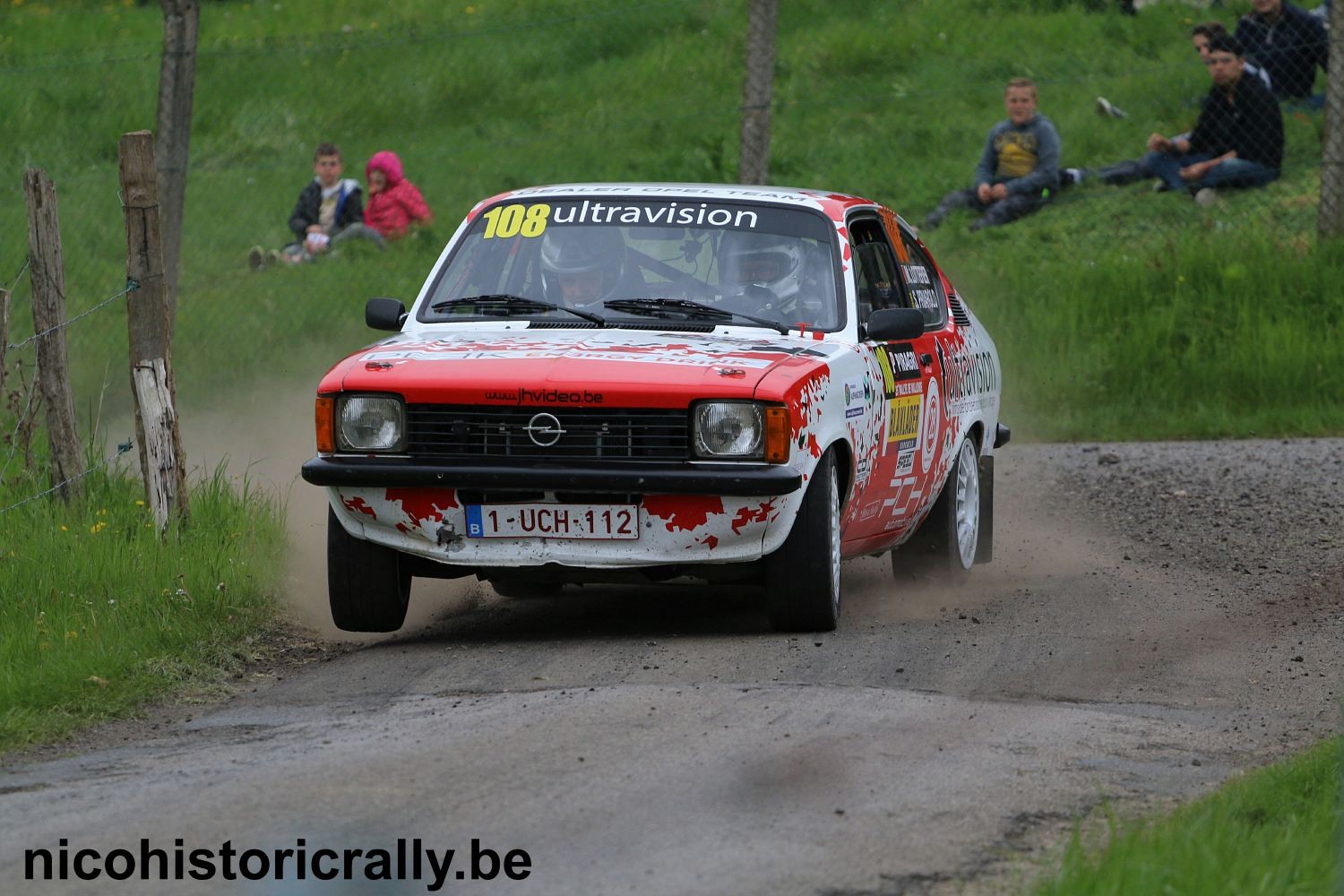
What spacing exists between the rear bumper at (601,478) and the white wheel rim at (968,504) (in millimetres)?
2577

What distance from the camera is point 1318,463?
12.8 metres

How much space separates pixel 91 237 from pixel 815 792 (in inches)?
589

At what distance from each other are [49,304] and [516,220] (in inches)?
80.7

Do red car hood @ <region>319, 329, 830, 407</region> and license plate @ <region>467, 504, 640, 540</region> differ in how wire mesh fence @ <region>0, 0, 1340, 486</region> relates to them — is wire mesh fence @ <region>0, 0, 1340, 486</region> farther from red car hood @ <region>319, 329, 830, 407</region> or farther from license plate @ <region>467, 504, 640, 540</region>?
license plate @ <region>467, 504, 640, 540</region>

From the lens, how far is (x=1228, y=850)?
4.48 metres

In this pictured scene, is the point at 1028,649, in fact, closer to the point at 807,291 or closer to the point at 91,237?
the point at 807,291

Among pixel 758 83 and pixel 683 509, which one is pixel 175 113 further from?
pixel 683 509

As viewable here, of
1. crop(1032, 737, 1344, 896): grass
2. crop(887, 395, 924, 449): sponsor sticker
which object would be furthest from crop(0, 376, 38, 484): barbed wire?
crop(1032, 737, 1344, 896): grass

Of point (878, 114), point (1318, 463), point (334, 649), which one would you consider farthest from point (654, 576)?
point (878, 114)

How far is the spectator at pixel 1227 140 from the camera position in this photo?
15.7 meters

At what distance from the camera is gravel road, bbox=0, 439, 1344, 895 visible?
4703 millimetres

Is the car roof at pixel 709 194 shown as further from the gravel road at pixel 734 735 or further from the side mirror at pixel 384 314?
the gravel road at pixel 734 735

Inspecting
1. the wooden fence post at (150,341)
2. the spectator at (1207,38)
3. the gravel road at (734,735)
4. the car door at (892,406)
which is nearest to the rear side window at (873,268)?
the car door at (892,406)

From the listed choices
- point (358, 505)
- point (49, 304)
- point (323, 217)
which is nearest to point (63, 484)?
point (49, 304)
